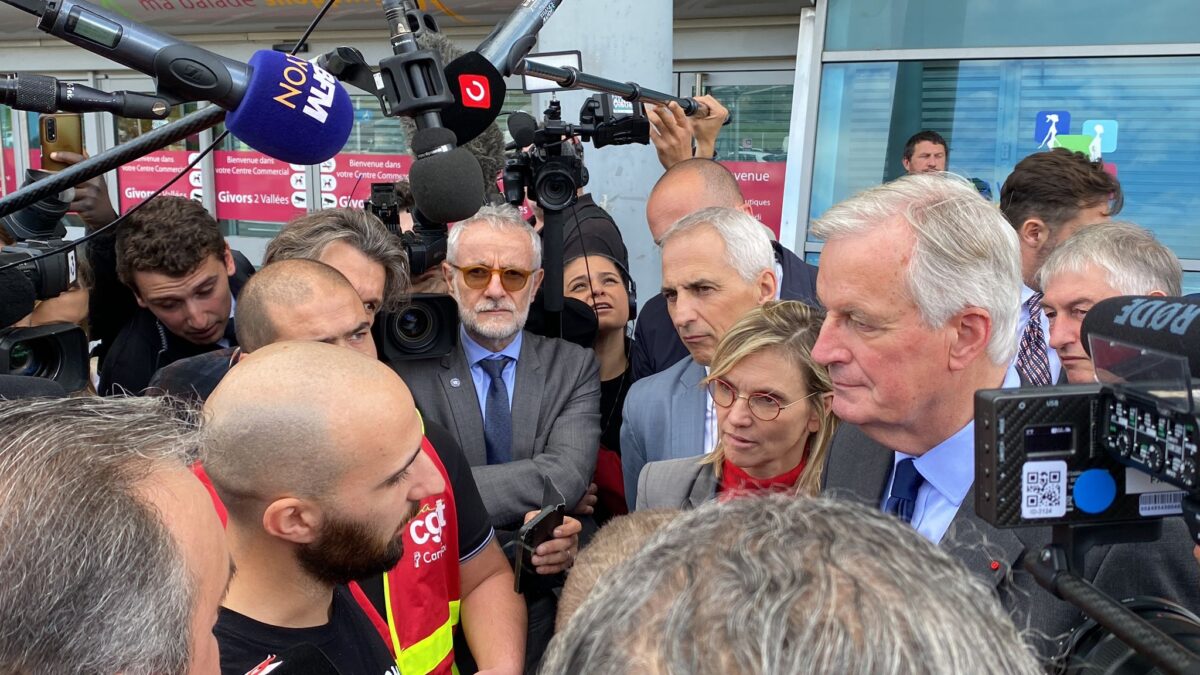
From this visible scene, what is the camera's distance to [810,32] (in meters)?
5.64

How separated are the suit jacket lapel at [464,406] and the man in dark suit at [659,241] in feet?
2.01

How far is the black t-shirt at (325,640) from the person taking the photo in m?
1.49

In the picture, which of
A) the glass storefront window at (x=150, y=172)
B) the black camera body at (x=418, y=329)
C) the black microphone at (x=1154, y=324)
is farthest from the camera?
the glass storefront window at (x=150, y=172)

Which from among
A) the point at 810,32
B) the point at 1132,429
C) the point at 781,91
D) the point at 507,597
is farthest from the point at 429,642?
the point at 781,91

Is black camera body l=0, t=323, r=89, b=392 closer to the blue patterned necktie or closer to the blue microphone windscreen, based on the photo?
the blue microphone windscreen

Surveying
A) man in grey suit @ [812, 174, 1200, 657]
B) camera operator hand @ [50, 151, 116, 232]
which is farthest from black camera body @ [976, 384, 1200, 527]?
camera operator hand @ [50, 151, 116, 232]

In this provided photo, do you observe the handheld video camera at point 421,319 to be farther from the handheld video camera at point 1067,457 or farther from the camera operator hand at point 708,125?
the handheld video camera at point 1067,457

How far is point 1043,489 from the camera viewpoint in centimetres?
112

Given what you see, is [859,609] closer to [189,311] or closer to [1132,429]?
[1132,429]

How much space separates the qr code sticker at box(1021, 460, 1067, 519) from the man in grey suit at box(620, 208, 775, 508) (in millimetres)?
1532

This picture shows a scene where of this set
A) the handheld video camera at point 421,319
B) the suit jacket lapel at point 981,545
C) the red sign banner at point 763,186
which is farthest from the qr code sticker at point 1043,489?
the red sign banner at point 763,186

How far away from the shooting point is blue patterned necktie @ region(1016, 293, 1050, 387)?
3.04 metres

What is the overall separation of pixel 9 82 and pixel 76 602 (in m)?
0.70

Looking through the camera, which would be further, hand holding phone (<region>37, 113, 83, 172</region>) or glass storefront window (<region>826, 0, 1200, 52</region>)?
glass storefront window (<region>826, 0, 1200, 52</region>)
